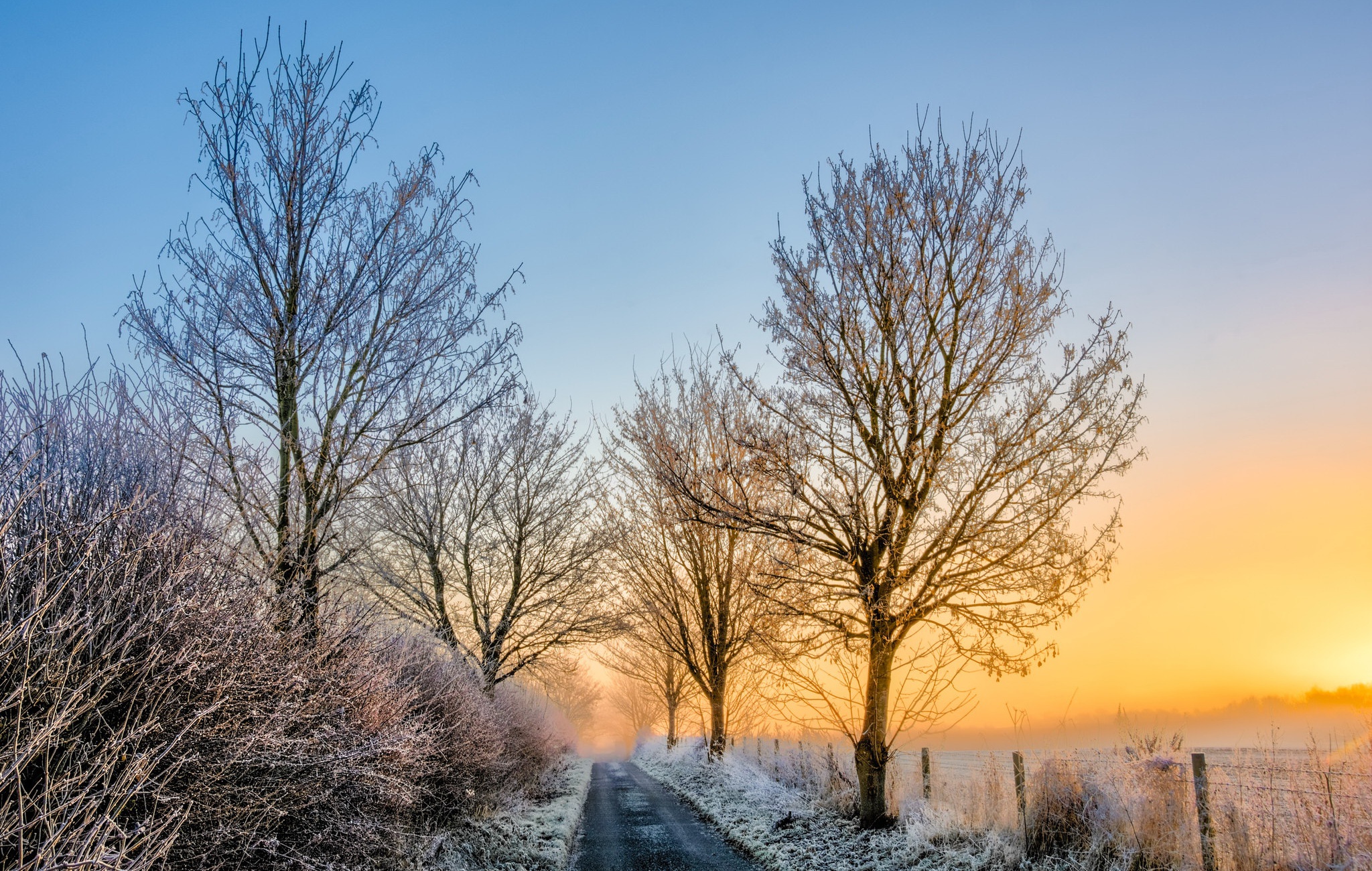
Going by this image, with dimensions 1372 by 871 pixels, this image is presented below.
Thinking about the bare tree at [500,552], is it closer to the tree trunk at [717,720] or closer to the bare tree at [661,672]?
the tree trunk at [717,720]

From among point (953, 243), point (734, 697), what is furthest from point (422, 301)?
point (734, 697)

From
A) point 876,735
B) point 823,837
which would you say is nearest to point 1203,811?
point 876,735

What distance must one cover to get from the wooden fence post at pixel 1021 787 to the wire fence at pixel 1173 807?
0.04ft

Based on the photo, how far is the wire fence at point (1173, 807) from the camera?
211 inches

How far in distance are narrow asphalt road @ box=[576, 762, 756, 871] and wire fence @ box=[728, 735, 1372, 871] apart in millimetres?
2739

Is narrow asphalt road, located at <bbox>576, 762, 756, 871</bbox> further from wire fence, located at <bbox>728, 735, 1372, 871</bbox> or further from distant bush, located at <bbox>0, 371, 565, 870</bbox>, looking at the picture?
distant bush, located at <bbox>0, 371, 565, 870</bbox>

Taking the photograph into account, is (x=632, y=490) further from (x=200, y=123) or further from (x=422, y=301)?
(x=200, y=123)

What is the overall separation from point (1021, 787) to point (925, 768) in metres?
2.50

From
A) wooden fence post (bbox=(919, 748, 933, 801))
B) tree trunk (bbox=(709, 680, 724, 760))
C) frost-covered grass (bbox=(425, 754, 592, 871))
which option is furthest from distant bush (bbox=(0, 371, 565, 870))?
tree trunk (bbox=(709, 680, 724, 760))

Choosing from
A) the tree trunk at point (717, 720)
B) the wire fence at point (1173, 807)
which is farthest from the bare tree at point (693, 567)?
the wire fence at point (1173, 807)

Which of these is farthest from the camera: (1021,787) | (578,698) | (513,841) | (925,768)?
(578,698)

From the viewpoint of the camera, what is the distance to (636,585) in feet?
66.3

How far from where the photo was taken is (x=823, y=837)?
9.39m

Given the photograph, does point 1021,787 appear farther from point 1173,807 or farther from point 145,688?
point 145,688
